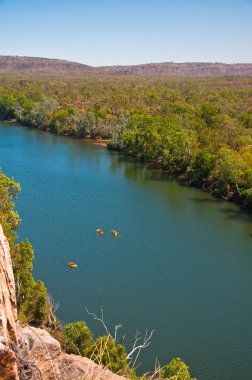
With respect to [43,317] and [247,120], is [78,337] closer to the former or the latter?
[43,317]

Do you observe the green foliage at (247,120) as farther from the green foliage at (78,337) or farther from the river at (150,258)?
the green foliage at (78,337)

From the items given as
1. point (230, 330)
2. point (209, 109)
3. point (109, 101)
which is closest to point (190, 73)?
point (109, 101)

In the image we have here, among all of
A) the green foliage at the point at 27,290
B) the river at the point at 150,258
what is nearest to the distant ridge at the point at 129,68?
the river at the point at 150,258

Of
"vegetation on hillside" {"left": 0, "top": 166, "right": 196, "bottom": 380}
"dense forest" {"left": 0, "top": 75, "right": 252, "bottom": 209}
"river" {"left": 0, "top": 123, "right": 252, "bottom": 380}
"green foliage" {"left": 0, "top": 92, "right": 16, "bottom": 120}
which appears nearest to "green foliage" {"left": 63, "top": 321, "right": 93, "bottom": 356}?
"vegetation on hillside" {"left": 0, "top": 166, "right": 196, "bottom": 380}

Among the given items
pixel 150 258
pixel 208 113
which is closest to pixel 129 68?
pixel 208 113

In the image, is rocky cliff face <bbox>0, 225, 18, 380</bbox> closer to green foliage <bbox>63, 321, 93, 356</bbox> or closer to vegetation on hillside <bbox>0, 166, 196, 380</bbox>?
vegetation on hillside <bbox>0, 166, 196, 380</bbox>

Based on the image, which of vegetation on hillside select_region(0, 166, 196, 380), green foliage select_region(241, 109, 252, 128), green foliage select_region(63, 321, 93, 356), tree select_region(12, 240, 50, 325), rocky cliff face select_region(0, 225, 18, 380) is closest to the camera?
rocky cliff face select_region(0, 225, 18, 380)

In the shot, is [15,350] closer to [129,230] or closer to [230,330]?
[230,330]
